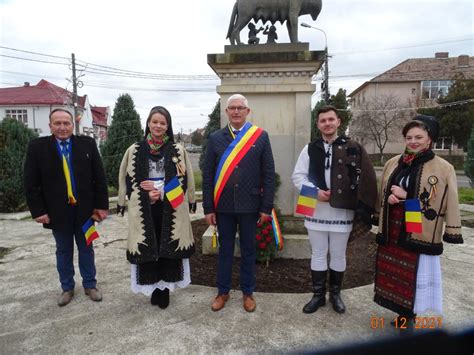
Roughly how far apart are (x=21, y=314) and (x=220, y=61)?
11.6 feet

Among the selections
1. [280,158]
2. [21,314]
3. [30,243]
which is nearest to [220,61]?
[280,158]

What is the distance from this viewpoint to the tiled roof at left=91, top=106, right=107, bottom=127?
156 feet

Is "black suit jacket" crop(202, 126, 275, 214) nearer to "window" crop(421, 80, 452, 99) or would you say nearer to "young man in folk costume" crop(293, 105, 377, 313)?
"young man in folk costume" crop(293, 105, 377, 313)

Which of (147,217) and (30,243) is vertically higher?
(147,217)

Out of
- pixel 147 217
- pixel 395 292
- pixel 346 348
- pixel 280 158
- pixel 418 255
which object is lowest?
pixel 395 292

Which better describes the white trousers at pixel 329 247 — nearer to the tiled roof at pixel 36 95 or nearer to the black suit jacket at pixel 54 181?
the black suit jacket at pixel 54 181

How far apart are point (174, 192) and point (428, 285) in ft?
7.04

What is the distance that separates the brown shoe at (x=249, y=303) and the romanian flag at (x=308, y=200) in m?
0.93

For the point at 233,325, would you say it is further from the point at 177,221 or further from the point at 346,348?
the point at 346,348

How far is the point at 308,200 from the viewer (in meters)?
2.89

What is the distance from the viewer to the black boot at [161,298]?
3.15 meters


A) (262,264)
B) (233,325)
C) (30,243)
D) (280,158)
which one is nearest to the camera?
Result: (233,325)

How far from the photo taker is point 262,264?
4230mm

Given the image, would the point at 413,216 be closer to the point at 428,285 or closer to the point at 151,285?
the point at 428,285
